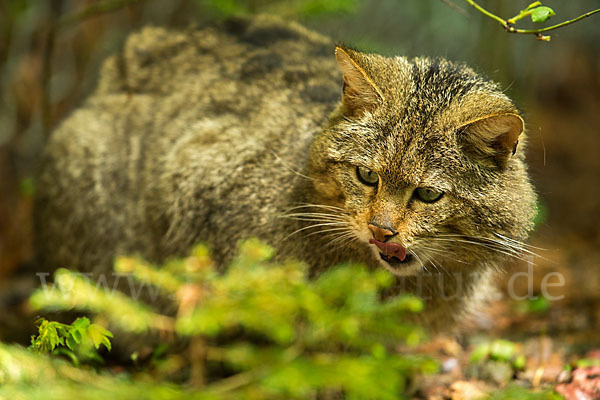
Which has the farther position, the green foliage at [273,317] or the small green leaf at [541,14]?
the small green leaf at [541,14]

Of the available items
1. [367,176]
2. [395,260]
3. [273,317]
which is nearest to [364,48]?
[367,176]

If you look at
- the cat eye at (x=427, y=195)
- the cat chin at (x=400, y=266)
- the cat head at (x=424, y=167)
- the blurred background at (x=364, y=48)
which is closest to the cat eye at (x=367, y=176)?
the cat head at (x=424, y=167)

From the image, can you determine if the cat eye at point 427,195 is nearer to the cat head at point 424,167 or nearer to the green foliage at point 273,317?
the cat head at point 424,167

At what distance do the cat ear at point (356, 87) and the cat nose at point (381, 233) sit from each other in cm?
70

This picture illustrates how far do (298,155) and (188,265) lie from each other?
6.76ft

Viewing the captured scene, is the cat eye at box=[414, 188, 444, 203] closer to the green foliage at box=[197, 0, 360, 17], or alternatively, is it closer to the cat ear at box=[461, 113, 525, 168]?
the cat ear at box=[461, 113, 525, 168]

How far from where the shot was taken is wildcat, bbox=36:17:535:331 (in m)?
3.05

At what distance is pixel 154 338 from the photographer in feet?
14.6

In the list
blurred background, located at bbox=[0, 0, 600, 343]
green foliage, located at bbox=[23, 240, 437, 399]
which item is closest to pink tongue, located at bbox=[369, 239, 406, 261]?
green foliage, located at bbox=[23, 240, 437, 399]

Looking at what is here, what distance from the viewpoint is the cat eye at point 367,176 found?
3.13 meters

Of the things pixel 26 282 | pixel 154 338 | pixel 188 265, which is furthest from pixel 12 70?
pixel 188 265

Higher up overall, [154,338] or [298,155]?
[298,155]

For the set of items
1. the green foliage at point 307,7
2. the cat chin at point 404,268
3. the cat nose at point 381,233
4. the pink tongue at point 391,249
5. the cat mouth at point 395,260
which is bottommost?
the cat chin at point 404,268

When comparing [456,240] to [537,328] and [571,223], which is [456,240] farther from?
[571,223]
